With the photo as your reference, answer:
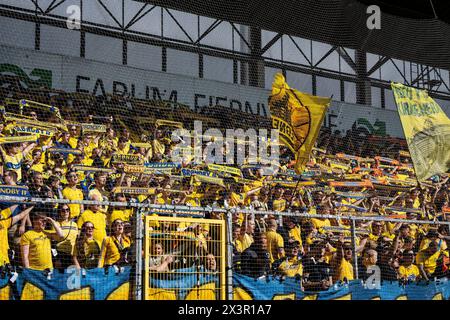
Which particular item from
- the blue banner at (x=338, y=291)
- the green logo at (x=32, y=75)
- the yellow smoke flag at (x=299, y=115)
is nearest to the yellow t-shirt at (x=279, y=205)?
the yellow smoke flag at (x=299, y=115)

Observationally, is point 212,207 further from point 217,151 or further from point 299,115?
point 217,151

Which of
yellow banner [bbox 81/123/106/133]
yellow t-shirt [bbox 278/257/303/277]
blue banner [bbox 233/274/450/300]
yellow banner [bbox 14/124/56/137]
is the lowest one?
blue banner [bbox 233/274/450/300]

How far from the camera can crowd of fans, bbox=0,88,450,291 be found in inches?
283

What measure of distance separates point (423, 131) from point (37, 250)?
5.55 meters

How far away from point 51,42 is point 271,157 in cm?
433

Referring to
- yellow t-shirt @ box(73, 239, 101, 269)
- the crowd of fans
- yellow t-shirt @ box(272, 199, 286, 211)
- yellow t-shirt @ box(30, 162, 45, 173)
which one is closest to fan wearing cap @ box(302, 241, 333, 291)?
the crowd of fans

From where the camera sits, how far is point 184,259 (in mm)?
6652

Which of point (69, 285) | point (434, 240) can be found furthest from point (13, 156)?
point (434, 240)

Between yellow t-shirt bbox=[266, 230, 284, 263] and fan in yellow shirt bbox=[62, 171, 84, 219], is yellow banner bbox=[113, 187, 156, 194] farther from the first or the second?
yellow t-shirt bbox=[266, 230, 284, 263]

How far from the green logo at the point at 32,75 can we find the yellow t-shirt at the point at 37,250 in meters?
3.73

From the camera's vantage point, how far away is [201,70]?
1288cm

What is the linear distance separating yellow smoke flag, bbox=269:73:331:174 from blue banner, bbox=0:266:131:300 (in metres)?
3.58

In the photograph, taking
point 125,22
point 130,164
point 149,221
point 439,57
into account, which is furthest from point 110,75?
point 439,57
